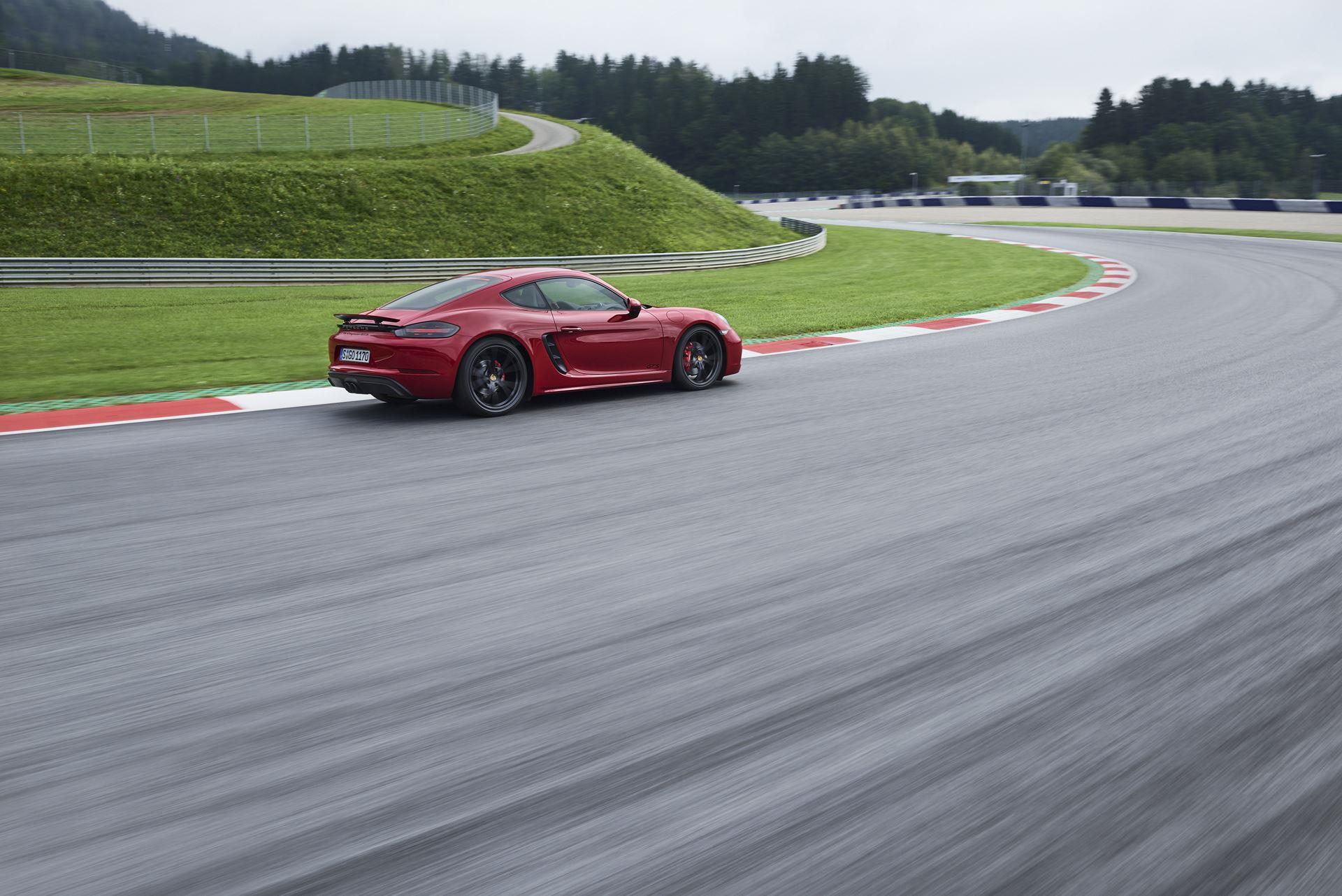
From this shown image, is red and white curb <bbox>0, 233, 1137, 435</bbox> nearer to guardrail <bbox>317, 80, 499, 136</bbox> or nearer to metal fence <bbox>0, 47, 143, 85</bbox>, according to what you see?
guardrail <bbox>317, 80, 499, 136</bbox>

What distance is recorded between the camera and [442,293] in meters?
8.93

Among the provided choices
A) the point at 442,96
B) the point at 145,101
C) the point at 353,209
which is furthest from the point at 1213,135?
the point at 353,209

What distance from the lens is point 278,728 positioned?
3324 mm

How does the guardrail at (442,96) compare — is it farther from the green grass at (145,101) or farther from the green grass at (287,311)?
the green grass at (287,311)

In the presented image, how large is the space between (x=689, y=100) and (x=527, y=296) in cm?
15685

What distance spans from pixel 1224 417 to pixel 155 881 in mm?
7432

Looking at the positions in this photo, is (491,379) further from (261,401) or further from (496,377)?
(261,401)

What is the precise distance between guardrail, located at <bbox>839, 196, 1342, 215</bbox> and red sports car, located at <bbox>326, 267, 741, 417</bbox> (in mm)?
41129

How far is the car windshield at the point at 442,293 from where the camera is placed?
8.78 metres

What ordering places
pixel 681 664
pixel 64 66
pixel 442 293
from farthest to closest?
1. pixel 64 66
2. pixel 442 293
3. pixel 681 664

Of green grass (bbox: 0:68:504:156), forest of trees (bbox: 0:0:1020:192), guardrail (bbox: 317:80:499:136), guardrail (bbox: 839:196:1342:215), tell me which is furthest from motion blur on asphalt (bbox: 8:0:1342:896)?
forest of trees (bbox: 0:0:1020:192)

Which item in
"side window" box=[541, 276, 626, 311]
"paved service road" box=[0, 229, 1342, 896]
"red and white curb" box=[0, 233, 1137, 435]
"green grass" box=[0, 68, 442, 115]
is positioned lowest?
"red and white curb" box=[0, 233, 1137, 435]

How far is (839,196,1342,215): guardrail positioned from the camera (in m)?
43.9

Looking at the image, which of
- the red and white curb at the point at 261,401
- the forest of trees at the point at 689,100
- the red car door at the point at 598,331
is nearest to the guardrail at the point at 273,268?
the red and white curb at the point at 261,401
